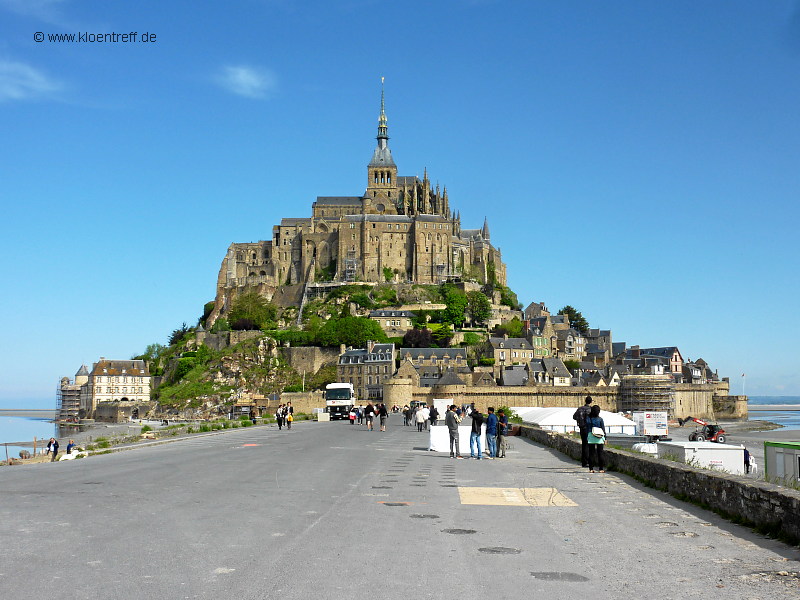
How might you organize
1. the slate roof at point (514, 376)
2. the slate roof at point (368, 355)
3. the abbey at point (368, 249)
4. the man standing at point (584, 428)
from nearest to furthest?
the man standing at point (584, 428)
the slate roof at point (514, 376)
the slate roof at point (368, 355)
the abbey at point (368, 249)

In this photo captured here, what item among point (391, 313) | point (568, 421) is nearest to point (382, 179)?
point (391, 313)

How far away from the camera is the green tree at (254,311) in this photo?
121 metres

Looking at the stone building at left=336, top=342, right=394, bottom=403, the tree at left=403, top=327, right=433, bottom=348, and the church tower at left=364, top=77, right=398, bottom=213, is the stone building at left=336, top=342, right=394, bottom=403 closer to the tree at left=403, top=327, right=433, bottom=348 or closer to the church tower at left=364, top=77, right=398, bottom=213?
the tree at left=403, top=327, right=433, bottom=348

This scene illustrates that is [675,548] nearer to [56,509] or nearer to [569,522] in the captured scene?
[569,522]

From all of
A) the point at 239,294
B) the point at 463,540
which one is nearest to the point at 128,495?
the point at 463,540

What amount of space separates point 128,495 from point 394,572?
21.7ft

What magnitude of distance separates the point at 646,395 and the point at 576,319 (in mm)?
49595

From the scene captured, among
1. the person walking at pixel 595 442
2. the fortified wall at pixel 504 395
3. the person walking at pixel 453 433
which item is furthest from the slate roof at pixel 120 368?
the person walking at pixel 595 442

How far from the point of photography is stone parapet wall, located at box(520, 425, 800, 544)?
377 inches

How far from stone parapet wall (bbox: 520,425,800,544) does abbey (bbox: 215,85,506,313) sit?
113m

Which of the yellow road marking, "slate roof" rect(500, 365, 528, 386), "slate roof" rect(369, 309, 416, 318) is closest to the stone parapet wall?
the yellow road marking

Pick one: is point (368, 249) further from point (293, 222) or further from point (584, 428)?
point (584, 428)

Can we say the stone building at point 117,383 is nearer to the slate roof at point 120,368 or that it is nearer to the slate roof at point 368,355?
the slate roof at point 120,368

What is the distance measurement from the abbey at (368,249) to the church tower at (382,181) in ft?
0.73
